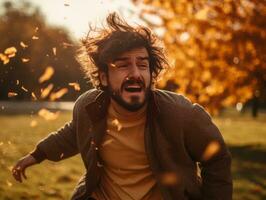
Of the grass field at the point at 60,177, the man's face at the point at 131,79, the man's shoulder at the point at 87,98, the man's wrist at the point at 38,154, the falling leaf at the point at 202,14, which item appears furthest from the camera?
the falling leaf at the point at 202,14

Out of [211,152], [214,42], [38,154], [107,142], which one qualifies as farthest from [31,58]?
[211,152]

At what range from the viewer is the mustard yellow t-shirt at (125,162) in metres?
3.80

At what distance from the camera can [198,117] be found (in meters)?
3.65

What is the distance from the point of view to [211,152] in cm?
365

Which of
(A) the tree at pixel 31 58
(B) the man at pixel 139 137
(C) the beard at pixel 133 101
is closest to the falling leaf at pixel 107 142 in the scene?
(B) the man at pixel 139 137

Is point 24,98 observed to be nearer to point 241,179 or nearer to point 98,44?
point 241,179

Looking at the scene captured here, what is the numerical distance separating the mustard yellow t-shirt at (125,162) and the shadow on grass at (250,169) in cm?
424

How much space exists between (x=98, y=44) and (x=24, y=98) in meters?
54.9

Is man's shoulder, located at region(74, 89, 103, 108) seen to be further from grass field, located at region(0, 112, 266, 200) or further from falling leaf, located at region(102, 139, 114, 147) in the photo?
grass field, located at region(0, 112, 266, 200)

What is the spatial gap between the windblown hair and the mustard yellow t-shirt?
394mm

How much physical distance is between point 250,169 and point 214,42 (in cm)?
261

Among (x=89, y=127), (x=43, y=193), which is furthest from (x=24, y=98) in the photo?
(x=89, y=127)

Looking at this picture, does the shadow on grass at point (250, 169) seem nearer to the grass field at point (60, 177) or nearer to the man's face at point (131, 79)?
the grass field at point (60, 177)

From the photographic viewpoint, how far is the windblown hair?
13.0 ft
